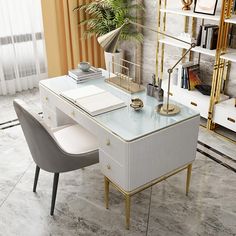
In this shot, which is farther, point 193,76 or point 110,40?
point 193,76

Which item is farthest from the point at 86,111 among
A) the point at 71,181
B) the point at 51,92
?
the point at 71,181

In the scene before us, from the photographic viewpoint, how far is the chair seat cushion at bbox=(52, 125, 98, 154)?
7.82 ft

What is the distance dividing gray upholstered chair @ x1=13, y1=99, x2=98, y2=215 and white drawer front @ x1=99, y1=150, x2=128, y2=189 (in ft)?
0.48

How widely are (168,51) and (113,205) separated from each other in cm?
235

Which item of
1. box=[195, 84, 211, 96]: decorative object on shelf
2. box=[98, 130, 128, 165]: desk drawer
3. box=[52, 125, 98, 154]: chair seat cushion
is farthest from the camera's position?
box=[195, 84, 211, 96]: decorative object on shelf

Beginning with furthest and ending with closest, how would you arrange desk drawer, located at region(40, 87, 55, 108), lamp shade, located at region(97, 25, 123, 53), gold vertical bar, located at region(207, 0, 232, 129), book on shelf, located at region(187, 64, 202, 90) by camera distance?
book on shelf, located at region(187, 64, 202, 90) < gold vertical bar, located at region(207, 0, 232, 129) < desk drawer, located at region(40, 87, 55, 108) < lamp shade, located at region(97, 25, 123, 53)

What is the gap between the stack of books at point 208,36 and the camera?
3.28 metres

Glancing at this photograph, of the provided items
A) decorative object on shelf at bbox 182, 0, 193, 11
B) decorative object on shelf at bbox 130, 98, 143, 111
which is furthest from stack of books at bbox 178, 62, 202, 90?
decorative object on shelf at bbox 130, 98, 143, 111

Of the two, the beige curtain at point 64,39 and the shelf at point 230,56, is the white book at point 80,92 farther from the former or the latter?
the beige curtain at point 64,39

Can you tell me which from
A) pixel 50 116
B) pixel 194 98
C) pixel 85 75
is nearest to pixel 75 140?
pixel 50 116

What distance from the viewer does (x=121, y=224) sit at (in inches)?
89.9

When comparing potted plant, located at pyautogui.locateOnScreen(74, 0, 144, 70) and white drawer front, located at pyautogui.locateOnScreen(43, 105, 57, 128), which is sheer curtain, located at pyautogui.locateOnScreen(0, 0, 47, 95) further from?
white drawer front, located at pyautogui.locateOnScreen(43, 105, 57, 128)

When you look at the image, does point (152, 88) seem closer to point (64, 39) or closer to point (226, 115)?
point (226, 115)

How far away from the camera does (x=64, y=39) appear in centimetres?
451
